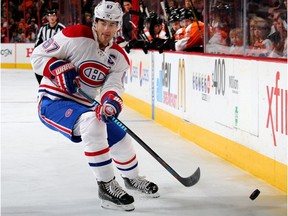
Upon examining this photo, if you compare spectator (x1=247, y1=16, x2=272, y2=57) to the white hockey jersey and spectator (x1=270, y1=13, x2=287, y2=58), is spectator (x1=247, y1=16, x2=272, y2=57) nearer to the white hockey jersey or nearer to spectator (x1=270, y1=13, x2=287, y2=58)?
spectator (x1=270, y1=13, x2=287, y2=58)

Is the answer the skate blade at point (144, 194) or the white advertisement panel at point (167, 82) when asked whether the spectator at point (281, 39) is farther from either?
the white advertisement panel at point (167, 82)

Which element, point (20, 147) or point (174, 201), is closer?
point (174, 201)

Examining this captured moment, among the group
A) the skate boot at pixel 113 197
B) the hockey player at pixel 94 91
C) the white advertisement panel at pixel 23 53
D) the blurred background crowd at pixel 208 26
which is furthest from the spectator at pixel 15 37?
the skate boot at pixel 113 197

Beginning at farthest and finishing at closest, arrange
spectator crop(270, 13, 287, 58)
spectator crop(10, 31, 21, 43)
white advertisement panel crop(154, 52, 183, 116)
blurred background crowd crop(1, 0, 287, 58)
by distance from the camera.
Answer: spectator crop(10, 31, 21, 43) → white advertisement panel crop(154, 52, 183, 116) → blurred background crowd crop(1, 0, 287, 58) → spectator crop(270, 13, 287, 58)

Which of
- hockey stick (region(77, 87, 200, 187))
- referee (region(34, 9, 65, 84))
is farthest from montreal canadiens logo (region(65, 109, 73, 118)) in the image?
referee (region(34, 9, 65, 84))

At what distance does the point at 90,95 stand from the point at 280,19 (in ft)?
4.59

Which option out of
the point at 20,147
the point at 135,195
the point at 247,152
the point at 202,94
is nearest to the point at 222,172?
the point at 247,152

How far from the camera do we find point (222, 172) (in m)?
5.06

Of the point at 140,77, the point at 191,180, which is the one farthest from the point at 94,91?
the point at 140,77

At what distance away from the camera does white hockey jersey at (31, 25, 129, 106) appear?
165 inches

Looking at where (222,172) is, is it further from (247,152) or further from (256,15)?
(256,15)

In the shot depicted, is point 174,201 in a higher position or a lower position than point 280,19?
lower

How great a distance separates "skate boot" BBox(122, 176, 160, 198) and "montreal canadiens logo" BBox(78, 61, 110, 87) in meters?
0.57

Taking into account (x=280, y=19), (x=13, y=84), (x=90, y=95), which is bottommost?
(x=13, y=84)
